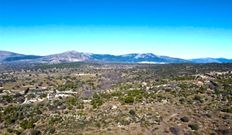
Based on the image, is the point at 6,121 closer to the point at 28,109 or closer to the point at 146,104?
the point at 28,109

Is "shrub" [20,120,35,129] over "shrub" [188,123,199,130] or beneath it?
beneath

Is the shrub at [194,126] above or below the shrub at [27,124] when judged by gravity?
above

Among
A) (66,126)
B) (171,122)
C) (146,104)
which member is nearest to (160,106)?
(146,104)

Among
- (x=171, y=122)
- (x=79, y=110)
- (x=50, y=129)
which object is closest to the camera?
(x=50, y=129)

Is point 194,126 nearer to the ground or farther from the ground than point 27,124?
farther from the ground

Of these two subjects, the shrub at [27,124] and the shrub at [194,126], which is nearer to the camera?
the shrub at [194,126]

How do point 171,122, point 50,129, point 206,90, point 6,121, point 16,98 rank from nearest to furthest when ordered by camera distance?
point 50,129, point 171,122, point 6,121, point 206,90, point 16,98

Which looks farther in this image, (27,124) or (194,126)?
(27,124)

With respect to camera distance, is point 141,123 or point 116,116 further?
point 116,116

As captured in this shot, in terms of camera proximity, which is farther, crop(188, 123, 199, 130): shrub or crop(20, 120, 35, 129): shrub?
crop(20, 120, 35, 129): shrub

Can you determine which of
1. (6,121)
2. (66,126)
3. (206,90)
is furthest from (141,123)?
(206,90)
